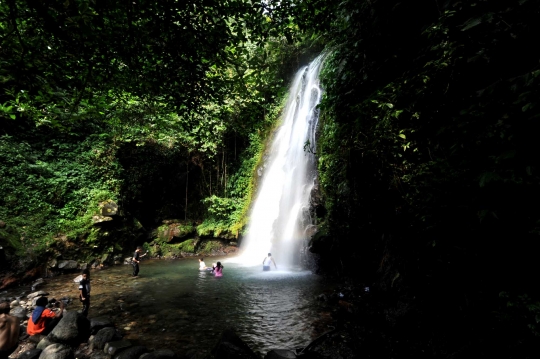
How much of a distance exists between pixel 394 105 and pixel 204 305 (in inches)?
297

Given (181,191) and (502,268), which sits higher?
(181,191)

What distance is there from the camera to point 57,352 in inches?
204

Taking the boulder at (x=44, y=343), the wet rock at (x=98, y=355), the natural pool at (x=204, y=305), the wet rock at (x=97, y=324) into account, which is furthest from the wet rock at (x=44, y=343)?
the natural pool at (x=204, y=305)

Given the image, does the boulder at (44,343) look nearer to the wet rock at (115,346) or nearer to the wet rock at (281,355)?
the wet rock at (115,346)

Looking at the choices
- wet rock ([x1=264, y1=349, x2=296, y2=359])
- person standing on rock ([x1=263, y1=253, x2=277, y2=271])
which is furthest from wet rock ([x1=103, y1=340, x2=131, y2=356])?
person standing on rock ([x1=263, y1=253, x2=277, y2=271])

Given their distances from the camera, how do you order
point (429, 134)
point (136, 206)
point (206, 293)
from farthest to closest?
1. point (136, 206)
2. point (206, 293)
3. point (429, 134)

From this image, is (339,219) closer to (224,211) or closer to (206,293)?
(206,293)

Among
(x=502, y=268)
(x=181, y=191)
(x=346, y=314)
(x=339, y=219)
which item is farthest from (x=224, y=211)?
(x=502, y=268)

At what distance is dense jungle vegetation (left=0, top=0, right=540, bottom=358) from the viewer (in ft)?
7.95

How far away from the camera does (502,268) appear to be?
2.66 m

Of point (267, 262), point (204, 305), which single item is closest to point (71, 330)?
point (204, 305)

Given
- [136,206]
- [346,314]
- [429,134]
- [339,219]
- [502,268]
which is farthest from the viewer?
[136,206]

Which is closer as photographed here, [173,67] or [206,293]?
[173,67]

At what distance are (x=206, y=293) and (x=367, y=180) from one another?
7012mm
